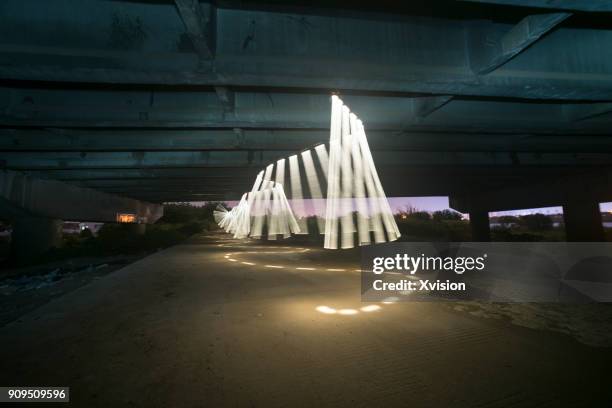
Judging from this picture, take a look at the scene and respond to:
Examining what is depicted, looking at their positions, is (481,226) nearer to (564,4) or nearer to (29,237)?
(564,4)

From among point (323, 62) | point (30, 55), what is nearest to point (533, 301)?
point (323, 62)

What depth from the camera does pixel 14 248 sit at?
48.3 feet

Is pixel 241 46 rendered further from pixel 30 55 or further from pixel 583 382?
pixel 583 382

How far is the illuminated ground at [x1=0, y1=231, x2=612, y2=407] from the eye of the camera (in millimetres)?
2689

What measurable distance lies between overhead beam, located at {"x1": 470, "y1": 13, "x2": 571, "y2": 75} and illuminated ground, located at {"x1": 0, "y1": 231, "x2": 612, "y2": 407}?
4205 millimetres

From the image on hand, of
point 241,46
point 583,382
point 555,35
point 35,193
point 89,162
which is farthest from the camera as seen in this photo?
point 35,193

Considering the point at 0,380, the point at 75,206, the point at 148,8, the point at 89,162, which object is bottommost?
the point at 0,380

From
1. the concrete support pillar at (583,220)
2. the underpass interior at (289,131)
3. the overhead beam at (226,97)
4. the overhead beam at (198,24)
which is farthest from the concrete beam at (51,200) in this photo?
the concrete support pillar at (583,220)

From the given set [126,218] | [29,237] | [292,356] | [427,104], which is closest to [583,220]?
[427,104]

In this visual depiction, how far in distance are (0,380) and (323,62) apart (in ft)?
19.0

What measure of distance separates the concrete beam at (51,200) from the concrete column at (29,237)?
64 cm

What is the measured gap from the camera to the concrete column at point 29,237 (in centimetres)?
1460

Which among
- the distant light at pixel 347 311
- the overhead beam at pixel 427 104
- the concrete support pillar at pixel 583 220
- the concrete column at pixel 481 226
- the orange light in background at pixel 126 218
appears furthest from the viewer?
the orange light in background at pixel 126 218

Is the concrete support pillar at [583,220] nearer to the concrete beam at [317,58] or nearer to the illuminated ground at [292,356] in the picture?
the concrete beam at [317,58]
